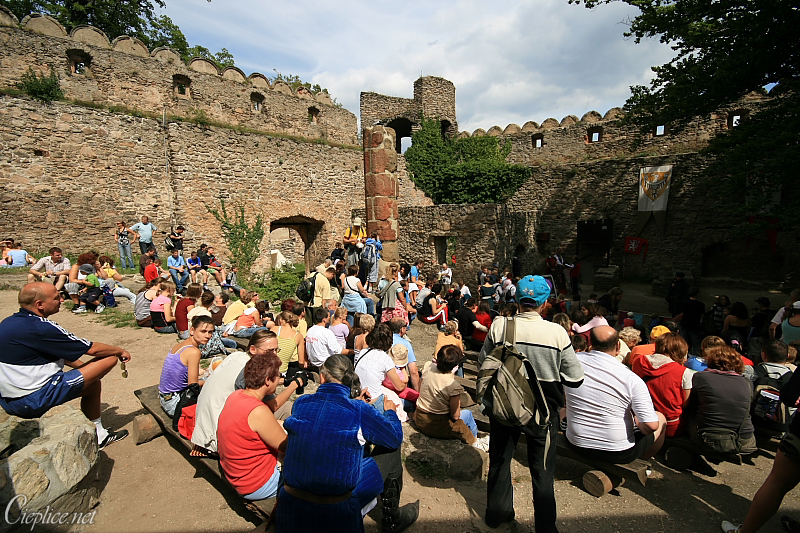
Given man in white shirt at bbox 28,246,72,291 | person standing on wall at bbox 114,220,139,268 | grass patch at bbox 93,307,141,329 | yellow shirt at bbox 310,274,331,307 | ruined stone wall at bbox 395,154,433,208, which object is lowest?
grass patch at bbox 93,307,141,329

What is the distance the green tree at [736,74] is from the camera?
718 centimetres

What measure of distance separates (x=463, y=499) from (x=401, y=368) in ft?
4.74

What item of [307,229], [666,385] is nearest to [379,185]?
[666,385]

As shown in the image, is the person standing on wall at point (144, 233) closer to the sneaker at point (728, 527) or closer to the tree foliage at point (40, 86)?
the tree foliage at point (40, 86)

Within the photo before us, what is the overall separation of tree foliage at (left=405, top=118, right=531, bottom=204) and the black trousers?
1796 centimetres

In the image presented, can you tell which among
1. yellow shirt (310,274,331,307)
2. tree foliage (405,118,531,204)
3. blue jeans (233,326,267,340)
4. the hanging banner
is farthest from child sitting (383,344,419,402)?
tree foliage (405,118,531,204)

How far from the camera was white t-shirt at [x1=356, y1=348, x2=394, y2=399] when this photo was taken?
3.96 meters

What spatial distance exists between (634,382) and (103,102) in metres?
16.2

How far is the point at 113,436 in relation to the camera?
3.73 meters

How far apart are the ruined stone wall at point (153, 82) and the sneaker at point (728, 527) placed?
16.7 meters

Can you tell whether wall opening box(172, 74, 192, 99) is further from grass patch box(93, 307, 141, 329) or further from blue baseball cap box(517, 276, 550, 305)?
blue baseball cap box(517, 276, 550, 305)

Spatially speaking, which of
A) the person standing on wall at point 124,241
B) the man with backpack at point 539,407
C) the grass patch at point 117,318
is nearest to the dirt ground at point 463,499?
the man with backpack at point 539,407

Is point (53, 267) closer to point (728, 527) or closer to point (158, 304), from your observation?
point (158, 304)

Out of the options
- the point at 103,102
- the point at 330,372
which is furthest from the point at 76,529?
the point at 103,102
